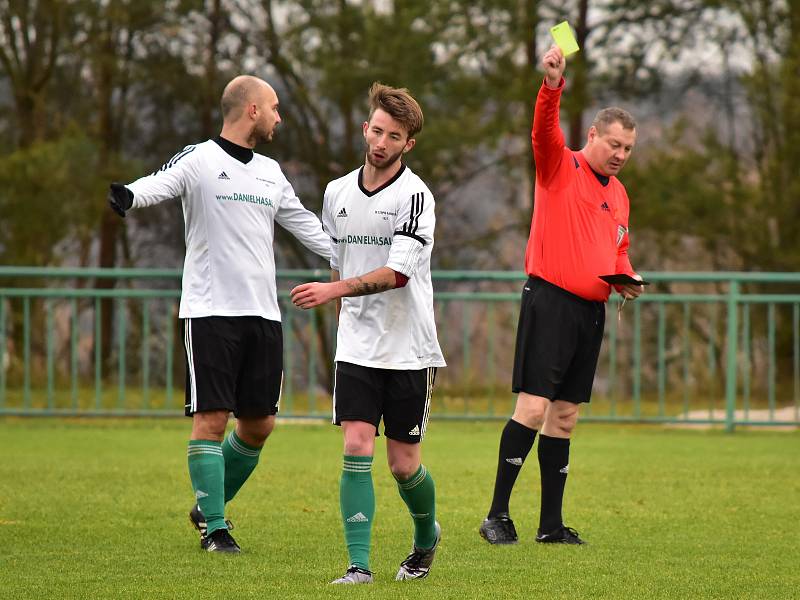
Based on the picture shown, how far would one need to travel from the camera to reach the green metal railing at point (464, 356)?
37.2 ft

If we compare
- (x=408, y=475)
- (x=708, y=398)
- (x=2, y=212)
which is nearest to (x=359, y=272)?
(x=408, y=475)

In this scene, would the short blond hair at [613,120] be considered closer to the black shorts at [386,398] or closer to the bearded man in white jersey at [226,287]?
the bearded man in white jersey at [226,287]

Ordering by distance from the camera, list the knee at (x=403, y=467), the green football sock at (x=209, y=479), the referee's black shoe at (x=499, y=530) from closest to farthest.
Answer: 1. the knee at (x=403, y=467)
2. the green football sock at (x=209, y=479)
3. the referee's black shoe at (x=499, y=530)

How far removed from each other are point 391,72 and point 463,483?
11055 mm

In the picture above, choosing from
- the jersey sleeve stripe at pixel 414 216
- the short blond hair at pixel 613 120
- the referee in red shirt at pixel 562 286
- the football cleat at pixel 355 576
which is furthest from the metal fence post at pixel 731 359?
the football cleat at pixel 355 576

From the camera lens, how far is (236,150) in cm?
543

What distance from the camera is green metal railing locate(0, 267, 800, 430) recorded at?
37.2 ft

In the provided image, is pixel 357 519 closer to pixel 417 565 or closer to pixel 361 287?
pixel 417 565

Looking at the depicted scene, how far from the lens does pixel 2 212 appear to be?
668 inches

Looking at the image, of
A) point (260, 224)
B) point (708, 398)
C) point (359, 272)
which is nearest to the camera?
point (359, 272)

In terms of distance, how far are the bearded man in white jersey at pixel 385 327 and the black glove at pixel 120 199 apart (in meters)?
0.71

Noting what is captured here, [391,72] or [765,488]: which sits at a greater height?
[391,72]

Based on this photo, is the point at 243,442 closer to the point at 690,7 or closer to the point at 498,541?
the point at 498,541

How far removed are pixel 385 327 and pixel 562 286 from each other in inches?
52.4
